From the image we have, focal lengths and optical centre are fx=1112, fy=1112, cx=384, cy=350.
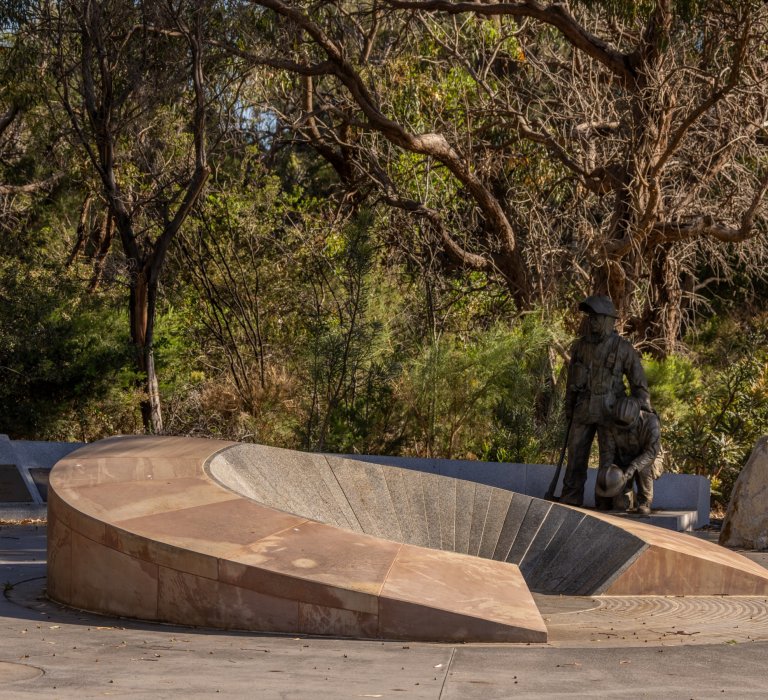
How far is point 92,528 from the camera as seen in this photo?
578cm

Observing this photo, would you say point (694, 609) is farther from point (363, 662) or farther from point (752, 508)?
point (752, 508)

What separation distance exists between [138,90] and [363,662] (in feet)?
36.7

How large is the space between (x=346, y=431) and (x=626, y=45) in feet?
25.0

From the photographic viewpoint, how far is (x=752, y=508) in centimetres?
1004

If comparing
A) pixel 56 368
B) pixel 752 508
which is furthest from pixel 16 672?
pixel 56 368

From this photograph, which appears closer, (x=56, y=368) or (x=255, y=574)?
(x=255, y=574)

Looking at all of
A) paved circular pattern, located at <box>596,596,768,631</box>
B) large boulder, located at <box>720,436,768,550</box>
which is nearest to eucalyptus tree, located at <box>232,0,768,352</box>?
large boulder, located at <box>720,436,768,550</box>

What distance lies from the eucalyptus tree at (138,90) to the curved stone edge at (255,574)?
7.59 meters

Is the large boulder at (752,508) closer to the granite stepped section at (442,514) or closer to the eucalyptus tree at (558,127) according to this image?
the granite stepped section at (442,514)

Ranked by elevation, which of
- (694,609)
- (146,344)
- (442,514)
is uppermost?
(146,344)

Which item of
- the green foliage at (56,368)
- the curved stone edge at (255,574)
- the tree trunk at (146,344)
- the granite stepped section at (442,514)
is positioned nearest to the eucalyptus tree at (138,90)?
the tree trunk at (146,344)

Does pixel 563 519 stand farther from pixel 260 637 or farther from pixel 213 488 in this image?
pixel 260 637

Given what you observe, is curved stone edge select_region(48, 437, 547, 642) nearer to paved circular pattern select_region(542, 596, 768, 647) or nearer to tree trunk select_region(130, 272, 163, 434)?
paved circular pattern select_region(542, 596, 768, 647)

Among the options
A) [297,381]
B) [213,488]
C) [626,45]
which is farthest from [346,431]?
[626,45]
